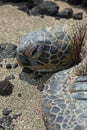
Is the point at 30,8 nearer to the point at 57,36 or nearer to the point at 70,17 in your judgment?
the point at 70,17

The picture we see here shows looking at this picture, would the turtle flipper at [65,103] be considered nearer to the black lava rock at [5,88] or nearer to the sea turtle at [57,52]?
the sea turtle at [57,52]

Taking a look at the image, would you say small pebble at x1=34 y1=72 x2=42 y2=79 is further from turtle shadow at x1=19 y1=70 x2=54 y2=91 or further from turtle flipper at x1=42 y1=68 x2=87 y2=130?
turtle flipper at x1=42 y1=68 x2=87 y2=130

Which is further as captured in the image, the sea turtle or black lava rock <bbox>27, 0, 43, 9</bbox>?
black lava rock <bbox>27, 0, 43, 9</bbox>

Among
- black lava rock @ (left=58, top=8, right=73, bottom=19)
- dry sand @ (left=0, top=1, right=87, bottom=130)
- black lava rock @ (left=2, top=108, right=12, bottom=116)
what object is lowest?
black lava rock @ (left=2, top=108, right=12, bottom=116)

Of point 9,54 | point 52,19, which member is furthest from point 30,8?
point 9,54

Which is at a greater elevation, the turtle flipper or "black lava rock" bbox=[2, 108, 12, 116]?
the turtle flipper

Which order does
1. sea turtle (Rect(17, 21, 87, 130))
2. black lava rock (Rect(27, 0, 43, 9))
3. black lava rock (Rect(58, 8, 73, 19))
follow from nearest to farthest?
sea turtle (Rect(17, 21, 87, 130)) → black lava rock (Rect(58, 8, 73, 19)) → black lava rock (Rect(27, 0, 43, 9))

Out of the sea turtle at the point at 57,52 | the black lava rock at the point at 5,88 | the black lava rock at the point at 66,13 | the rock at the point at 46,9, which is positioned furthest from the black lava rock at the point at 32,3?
the black lava rock at the point at 5,88

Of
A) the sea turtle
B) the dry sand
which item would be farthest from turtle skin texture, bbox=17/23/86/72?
the dry sand
